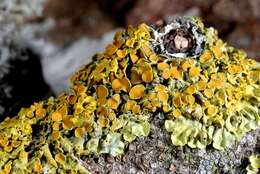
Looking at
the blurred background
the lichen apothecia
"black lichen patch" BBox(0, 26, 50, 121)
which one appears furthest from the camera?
the blurred background

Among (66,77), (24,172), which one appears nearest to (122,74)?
(24,172)

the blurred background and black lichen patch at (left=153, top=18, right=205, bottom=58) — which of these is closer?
black lichen patch at (left=153, top=18, right=205, bottom=58)

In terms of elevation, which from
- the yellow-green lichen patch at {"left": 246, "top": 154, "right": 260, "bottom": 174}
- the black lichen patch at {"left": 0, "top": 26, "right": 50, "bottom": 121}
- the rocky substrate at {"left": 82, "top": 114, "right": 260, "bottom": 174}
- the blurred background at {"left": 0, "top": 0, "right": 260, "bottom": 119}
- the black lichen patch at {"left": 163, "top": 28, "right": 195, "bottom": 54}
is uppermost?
the blurred background at {"left": 0, "top": 0, "right": 260, "bottom": 119}

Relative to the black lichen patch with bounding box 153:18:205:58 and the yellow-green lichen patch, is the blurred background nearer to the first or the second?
the black lichen patch with bounding box 153:18:205:58

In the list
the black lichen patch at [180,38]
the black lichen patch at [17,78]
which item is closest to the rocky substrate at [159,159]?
the black lichen patch at [180,38]

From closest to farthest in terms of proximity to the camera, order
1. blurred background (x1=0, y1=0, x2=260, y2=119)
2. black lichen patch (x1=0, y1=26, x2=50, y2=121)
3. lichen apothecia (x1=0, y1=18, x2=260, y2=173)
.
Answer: lichen apothecia (x1=0, y1=18, x2=260, y2=173)
black lichen patch (x1=0, y1=26, x2=50, y2=121)
blurred background (x1=0, y1=0, x2=260, y2=119)

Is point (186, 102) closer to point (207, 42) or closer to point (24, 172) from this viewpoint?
point (207, 42)

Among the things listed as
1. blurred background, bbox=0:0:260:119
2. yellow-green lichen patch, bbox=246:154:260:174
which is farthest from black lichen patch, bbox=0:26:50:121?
yellow-green lichen patch, bbox=246:154:260:174
